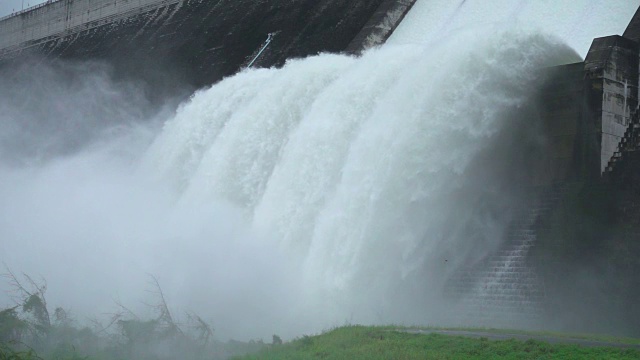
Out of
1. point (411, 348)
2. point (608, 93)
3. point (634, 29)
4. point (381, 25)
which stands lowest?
point (411, 348)

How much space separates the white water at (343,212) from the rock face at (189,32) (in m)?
7.11

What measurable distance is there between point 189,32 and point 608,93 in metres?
24.1

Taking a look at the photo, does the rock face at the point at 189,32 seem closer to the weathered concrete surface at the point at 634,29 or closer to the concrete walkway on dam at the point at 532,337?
the weathered concrete surface at the point at 634,29

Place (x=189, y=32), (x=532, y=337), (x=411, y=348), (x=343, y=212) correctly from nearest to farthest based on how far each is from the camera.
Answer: (x=411, y=348) < (x=532, y=337) < (x=343, y=212) < (x=189, y=32)

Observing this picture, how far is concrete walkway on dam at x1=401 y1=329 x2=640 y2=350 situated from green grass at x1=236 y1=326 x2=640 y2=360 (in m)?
0.39

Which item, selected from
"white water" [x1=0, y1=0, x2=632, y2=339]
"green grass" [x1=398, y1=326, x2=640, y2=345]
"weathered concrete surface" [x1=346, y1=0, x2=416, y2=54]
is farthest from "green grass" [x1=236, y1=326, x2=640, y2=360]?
"weathered concrete surface" [x1=346, y1=0, x2=416, y2=54]

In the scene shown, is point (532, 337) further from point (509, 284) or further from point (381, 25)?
point (381, 25)

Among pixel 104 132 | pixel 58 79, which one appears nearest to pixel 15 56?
pixel 58 79

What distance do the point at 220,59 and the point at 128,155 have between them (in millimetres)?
5797

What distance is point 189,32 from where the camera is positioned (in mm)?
38938

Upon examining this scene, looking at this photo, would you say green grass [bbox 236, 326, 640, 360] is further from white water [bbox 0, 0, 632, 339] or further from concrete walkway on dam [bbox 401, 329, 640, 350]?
white water [bbox 0, 0, 632, 339]

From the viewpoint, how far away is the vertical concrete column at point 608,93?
1702 centimetres

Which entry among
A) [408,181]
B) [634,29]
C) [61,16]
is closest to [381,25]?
[634,29]

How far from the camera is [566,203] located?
17.1 m
